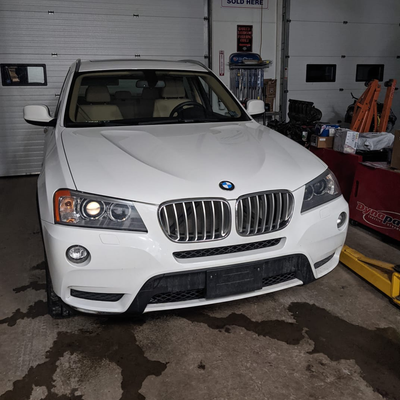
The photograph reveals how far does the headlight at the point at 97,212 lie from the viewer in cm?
205

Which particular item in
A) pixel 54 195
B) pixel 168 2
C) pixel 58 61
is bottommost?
pixel 54 195

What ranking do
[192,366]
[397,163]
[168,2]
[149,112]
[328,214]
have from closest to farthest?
[192,366], [328,214], [149,112], [397,163], [168,2]

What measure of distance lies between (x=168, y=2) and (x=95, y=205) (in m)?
6.79

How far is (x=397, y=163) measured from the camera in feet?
12.5

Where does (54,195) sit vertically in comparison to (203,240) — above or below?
above

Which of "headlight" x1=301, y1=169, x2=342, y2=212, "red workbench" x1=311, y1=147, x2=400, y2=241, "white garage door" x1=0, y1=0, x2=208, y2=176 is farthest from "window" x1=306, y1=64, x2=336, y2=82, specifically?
"headlight" x1=301, y1=169, x2=342, y2=212

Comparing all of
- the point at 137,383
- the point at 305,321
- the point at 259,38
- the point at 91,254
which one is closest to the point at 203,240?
the point at 91,254

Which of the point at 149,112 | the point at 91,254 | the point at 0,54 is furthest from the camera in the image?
the point at 0,54

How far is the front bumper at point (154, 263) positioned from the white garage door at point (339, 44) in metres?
7.20

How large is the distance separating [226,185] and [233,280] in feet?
1.69

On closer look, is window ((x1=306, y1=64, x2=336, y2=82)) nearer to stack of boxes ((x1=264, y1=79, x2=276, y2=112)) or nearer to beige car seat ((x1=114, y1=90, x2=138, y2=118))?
stack of boxes ((x1=264, y1=79, x2=276, y2=112))

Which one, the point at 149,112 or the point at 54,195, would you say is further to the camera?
the point at 149,112

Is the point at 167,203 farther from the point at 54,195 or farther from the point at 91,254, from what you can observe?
the point at 54,195

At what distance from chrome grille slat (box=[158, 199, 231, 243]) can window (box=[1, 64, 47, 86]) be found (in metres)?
6.32
